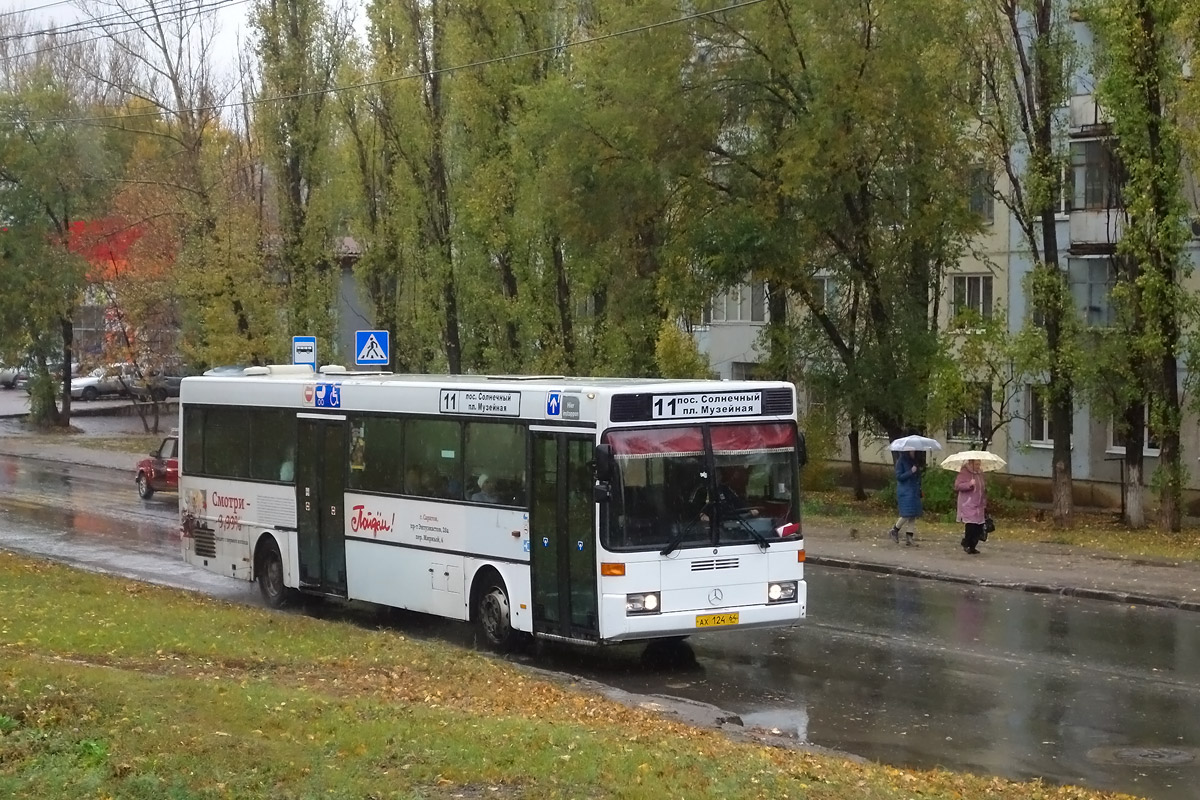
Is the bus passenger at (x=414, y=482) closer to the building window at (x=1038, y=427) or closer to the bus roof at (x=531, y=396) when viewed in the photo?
the bus roof at (x=531, y=396)

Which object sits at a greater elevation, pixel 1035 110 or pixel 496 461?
pixel 1035 110

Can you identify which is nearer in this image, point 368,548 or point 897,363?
point 368,548

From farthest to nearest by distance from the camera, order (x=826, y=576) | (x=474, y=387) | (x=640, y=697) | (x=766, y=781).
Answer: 1. (x=826, y=576)
2. (x=474, y=387)
3. (x=640, y=697)
4. (x=766, y=781)

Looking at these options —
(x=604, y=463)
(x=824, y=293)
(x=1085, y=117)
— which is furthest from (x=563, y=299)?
(x=604, y=463)

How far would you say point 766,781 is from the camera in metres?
8.15

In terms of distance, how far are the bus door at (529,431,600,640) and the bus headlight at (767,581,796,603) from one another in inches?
69.0

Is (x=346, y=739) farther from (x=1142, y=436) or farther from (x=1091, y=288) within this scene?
(x=1091, y=288)

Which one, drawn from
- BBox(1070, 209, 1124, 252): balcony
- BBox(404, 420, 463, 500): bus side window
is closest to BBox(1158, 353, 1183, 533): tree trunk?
BBox(1070, 209, 1124, 252): balcony

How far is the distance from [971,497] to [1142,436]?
9660 millimetres

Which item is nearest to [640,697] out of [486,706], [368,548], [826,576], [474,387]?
[486,706]

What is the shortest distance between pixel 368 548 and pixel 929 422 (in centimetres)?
1741

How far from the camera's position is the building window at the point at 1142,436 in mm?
31000

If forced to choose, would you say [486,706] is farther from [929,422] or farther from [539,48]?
[539,48]

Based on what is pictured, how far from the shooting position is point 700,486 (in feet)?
46.9
